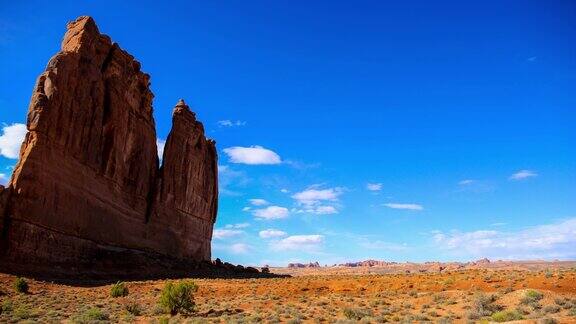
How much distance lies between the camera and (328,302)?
24.1m

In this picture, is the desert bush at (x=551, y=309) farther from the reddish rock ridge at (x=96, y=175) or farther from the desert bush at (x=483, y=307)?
the reddish rock ridge at (x=96, y=175)

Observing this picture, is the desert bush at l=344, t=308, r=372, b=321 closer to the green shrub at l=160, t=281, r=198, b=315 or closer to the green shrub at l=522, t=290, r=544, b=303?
Answer: the green shrub at l=522, t=290, r=544, b=303

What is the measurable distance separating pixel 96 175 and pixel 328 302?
3184 cm

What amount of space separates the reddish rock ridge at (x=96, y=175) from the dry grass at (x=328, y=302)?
727 centimetres

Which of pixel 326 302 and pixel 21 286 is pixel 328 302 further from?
pixel 21 286

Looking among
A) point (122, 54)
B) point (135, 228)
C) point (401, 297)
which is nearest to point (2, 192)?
point (135, 228)

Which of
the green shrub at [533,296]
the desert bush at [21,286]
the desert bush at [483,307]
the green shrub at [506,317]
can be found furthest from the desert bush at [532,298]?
the desert bush at [21,286]

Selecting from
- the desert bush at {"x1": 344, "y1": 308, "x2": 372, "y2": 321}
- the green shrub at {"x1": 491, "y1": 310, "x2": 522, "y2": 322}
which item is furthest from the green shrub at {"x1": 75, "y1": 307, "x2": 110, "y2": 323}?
the green shrub at {"x1": 491, "y1": 310, "x2": 522, "y2": 322}

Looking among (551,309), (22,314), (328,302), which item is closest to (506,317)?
(551,309)

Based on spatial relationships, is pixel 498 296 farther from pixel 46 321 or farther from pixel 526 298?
pixel 46 321

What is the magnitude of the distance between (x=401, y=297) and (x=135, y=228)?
123ft

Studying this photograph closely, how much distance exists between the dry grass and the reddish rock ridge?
727cm

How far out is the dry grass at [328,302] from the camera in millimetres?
18172

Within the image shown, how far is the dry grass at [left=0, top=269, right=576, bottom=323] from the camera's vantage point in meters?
18.2
